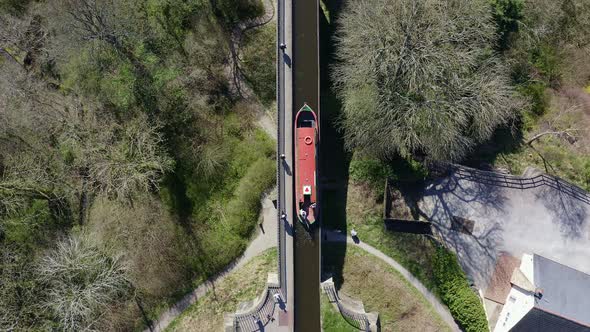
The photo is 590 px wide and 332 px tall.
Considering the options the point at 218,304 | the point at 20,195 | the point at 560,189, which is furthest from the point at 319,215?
the point at 20,195

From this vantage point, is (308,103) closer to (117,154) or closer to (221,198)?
(221,198)

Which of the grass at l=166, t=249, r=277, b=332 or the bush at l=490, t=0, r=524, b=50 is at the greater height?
the bush at l=490, t=0, r=524, b=50

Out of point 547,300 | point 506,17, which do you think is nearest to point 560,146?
point 506,17

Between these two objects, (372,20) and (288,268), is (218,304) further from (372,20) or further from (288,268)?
(372,20)

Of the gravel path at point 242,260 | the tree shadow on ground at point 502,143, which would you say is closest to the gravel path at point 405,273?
the gravel path at point 242,260

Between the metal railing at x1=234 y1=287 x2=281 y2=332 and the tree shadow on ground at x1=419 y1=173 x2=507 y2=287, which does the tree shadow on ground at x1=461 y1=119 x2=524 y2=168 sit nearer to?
the tree shadow on ground at x1=419 y1=173 x2=507 y2=287

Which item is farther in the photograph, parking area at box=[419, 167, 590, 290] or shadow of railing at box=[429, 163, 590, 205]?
shadow of railing at box=[429, 163, 590, 205]

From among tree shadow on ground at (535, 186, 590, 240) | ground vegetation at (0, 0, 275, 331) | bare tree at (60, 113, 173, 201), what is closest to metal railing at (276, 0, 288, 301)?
ground vegetation at (0, 0, 275, 331)
